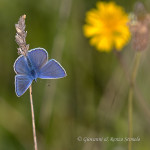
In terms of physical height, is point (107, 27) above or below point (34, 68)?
above

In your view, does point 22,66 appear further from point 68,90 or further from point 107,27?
point 107,27

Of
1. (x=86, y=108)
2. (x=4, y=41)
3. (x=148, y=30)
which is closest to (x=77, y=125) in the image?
(x=86, y=108)

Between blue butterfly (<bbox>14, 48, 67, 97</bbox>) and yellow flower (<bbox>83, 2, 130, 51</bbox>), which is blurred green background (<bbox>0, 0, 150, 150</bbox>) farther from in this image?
blue butterfly (<bbox>14, 48, 67, 97</bbox>)

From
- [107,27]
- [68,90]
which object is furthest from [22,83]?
[107,27]

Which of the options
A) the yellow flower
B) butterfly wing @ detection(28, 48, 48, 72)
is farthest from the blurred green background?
butterfly wing @ detection(28, 48, 48, 72)

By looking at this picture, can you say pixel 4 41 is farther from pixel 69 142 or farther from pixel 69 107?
pixel 69 142

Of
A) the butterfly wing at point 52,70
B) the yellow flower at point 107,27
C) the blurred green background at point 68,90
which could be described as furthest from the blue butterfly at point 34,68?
the yellow flower at point 107,27
